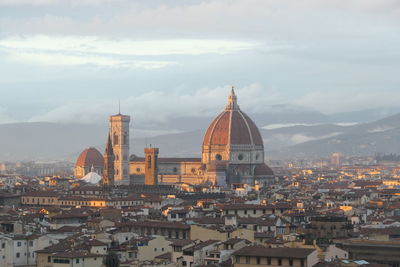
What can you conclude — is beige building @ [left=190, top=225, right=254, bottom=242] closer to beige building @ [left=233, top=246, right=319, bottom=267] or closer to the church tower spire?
beige building @ [left=233, top=246, right=319, bottom=267]

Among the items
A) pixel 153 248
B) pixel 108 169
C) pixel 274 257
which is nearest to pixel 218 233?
pixel 153 248

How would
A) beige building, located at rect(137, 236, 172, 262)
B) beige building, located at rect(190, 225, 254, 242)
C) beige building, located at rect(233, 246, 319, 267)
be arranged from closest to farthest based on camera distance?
beige building, located at rect(233, 246, 319, 267)
beige building, located at rect(137, 236, 172, 262)
beige building, located at rect(190, 225, 254, 242)

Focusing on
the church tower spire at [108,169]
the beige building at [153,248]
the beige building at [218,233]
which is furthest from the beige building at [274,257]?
the church tower spire at [108,169]

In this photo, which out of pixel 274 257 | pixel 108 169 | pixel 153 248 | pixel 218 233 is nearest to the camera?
pixel 274 257

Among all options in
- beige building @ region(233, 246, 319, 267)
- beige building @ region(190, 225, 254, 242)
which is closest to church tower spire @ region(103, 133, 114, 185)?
beige building @ region(190, 225, 254, 242)

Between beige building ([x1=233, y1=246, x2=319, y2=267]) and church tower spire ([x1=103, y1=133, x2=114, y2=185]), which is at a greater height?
church tower spire ([x1=103, y1=133, x2=114, y2=185])

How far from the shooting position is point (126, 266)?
59.0 meters

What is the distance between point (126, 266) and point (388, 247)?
1316 centimetres

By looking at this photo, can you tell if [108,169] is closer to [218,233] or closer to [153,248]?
[218,233]

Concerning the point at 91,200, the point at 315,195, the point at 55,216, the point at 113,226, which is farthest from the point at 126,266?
the point at 315,195

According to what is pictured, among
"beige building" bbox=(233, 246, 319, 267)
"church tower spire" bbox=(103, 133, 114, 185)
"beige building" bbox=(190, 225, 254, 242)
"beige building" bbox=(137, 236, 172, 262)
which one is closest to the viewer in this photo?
"beige building" bbox=(233, 246, 319, 267)

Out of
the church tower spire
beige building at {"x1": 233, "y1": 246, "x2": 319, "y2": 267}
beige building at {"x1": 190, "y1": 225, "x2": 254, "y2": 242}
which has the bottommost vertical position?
beige building at {"x1": 233, "y1": 246, "x2": 319, "y2": 267}

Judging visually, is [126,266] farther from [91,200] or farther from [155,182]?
[155,182]

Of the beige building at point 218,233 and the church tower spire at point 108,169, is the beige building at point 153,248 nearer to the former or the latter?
the beige building at point 218,233
